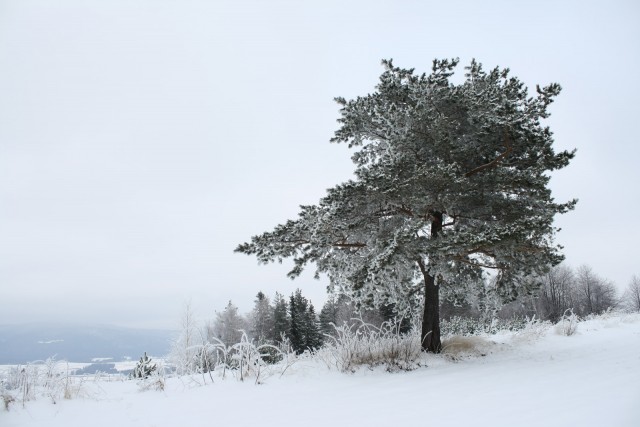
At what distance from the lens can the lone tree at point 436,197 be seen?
680 centimetres

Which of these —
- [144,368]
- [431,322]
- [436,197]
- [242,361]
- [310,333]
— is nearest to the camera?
[242,361]

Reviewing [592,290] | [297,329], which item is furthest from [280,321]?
[592,290]

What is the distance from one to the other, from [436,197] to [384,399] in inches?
169

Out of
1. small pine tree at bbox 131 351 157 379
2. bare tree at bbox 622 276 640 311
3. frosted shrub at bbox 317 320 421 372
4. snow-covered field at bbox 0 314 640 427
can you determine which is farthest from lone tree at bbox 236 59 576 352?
bare tree at bbox 622 276 640 311

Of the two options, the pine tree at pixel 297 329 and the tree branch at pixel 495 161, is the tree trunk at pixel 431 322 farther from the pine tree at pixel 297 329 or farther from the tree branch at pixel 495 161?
the pine tree at pixel 297 329

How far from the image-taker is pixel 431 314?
8148 millimetres

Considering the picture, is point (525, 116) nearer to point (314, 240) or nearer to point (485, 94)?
point (485, 94)

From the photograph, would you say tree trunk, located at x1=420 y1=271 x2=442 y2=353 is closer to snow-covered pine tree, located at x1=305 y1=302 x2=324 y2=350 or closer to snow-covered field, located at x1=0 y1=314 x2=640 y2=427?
snow-covered field, located at x1=0 y1=314 x2=640 y2=427

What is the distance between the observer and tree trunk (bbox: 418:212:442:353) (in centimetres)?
784

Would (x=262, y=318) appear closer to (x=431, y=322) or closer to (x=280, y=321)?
(x=280, y=321)

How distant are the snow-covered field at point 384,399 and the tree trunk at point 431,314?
157cm

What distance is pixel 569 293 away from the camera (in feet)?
192

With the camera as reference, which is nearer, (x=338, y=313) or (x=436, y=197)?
(x=436, y=197)

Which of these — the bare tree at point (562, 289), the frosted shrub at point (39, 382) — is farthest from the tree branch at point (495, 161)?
the bare tree at point (562, 289)
